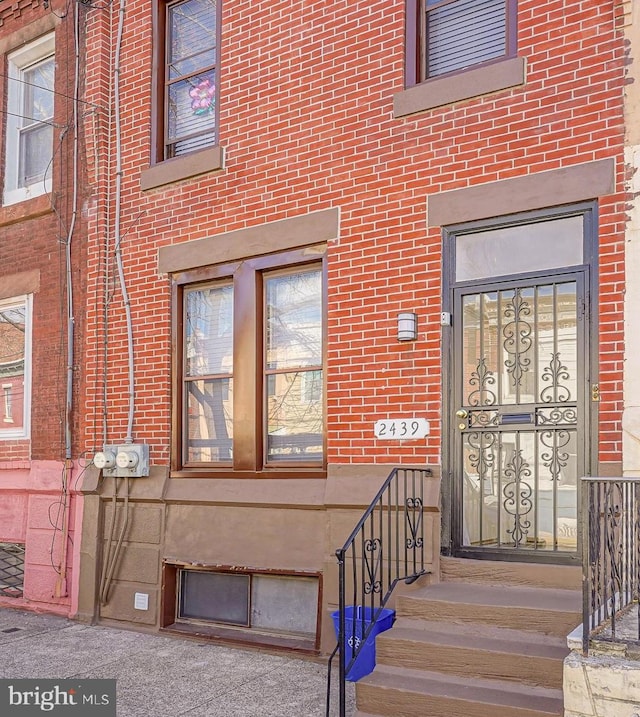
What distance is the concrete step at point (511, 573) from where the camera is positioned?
18.3 feet

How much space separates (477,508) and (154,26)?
18.6 ft

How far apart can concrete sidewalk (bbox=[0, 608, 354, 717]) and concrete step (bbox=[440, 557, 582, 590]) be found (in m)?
1.10

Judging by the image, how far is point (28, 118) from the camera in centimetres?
973

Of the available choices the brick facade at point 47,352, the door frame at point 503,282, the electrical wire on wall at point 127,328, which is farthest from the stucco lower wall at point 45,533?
the door frame at point 503,282

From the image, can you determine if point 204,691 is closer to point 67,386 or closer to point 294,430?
point 294,430

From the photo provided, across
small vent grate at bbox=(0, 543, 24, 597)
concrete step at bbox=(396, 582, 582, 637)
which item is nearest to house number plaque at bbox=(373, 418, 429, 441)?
concrete step at bbox=(396, 582, 582, 637)

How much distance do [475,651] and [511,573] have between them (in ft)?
2.93

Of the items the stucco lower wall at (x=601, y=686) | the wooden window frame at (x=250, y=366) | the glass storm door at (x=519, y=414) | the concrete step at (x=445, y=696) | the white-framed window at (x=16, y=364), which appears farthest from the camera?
the white-framed window at (x=16, y=364)

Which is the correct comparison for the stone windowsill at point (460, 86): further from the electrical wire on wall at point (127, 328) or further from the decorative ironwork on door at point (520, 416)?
the electrical wire on wall at point (127, 328)

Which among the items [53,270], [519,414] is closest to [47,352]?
[53,270]

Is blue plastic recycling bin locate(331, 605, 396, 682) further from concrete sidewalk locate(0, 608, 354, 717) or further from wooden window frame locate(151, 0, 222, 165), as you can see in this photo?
wooden window frame locate(151, 0, 222, 165)

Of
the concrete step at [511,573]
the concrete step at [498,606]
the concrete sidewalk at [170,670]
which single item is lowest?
the concrete sidewalk at [170,670]

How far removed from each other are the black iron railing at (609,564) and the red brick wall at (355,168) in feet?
2.55

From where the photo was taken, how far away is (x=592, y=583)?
4340 mm
